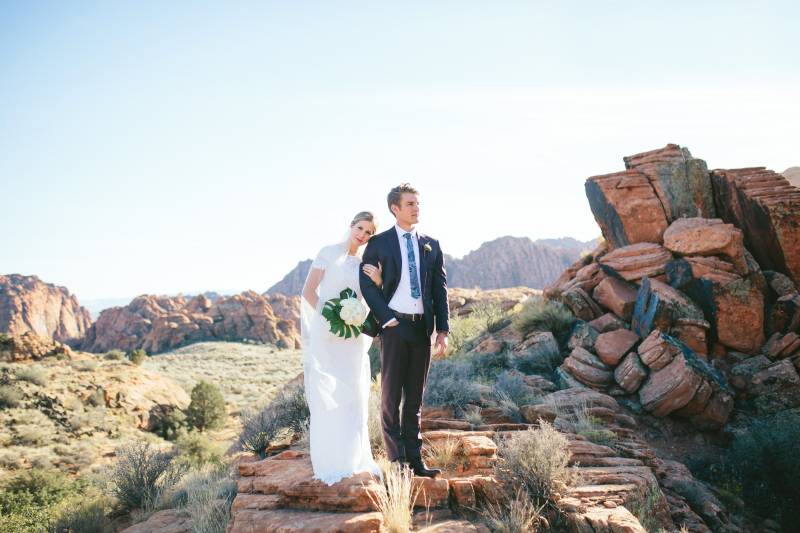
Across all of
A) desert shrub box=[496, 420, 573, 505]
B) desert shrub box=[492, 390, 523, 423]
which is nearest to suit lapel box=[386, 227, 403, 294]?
desert shrub box=[496, 420, 573, 505]

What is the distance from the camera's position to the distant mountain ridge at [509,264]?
284ft

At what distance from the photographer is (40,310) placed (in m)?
79.6

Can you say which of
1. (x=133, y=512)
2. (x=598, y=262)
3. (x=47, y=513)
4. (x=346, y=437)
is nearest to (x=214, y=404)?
(x=47, y=513)

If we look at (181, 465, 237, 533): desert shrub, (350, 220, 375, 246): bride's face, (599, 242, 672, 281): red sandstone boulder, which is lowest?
(181, 465, 237, 533): desert shrub

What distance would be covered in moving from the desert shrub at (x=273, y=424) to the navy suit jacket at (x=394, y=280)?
399 centimetres

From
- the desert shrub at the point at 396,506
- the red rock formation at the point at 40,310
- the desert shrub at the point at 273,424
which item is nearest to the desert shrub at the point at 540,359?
the desert shrub at the point at 273,424

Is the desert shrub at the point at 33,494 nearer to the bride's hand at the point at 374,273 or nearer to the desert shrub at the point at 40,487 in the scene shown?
the desert shrub at the point at 40,487

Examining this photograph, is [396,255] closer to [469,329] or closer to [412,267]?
[412,267]

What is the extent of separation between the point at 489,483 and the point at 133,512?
5.25m

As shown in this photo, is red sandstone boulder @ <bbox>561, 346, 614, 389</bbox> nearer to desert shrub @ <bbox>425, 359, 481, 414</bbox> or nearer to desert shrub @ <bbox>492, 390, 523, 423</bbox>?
desert shrub @ <bbox>492, 390, 523, 423</bbox>

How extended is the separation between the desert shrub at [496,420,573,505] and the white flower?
207 cm

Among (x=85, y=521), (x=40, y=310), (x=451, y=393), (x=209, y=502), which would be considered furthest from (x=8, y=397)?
(x=40, y=310)

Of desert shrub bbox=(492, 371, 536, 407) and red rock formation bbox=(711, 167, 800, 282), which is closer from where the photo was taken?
desert shrub bbox=(492, 371, 536, 407)

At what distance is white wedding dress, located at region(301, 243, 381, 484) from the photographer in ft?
14.9
